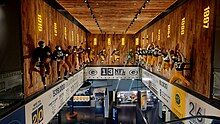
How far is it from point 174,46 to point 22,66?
4444 mm

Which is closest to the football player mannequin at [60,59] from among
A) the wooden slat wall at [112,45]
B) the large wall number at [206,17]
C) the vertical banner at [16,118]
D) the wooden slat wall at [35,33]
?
the wooden slat wall at [35,33]

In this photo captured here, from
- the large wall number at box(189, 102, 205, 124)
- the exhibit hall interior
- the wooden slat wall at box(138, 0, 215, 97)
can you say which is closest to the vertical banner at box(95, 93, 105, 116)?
the exhibit hall interior

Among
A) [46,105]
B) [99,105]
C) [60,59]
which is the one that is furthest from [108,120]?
[46,105]

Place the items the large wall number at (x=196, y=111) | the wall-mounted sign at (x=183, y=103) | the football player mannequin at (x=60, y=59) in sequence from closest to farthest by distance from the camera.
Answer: the wall-mounted sign at (x=183, y=103) < the large wall number at (x=196, y=111) < the football player mannequin at (x=60, y=59)

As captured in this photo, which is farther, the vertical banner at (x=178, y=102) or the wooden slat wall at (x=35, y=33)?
the vertical banner at (x=178, y=102)

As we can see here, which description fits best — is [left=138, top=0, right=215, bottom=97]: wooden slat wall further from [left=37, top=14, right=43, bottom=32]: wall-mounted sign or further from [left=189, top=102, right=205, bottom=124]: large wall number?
[left=37, top=14, right=43, bottom=32]: wall-mounted sign

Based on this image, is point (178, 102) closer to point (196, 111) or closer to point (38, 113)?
point (196, 111)

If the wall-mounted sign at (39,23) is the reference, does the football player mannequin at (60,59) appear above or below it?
below

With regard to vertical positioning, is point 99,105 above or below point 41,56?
below

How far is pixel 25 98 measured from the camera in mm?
4570

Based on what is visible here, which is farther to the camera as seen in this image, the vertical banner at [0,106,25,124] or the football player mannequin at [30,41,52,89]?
the football player mannequin at [30,41,52,89]

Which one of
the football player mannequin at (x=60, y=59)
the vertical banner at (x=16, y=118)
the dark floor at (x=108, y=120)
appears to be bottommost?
the dark floor at (x=108, y=120)

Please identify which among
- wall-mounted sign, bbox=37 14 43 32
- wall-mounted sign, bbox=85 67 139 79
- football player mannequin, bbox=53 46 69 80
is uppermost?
wall-mounted sign, bbox=37 14 43 32

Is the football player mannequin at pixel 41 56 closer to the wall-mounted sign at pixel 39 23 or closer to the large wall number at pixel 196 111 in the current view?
the wall-mounted sign at pixel 39 23
